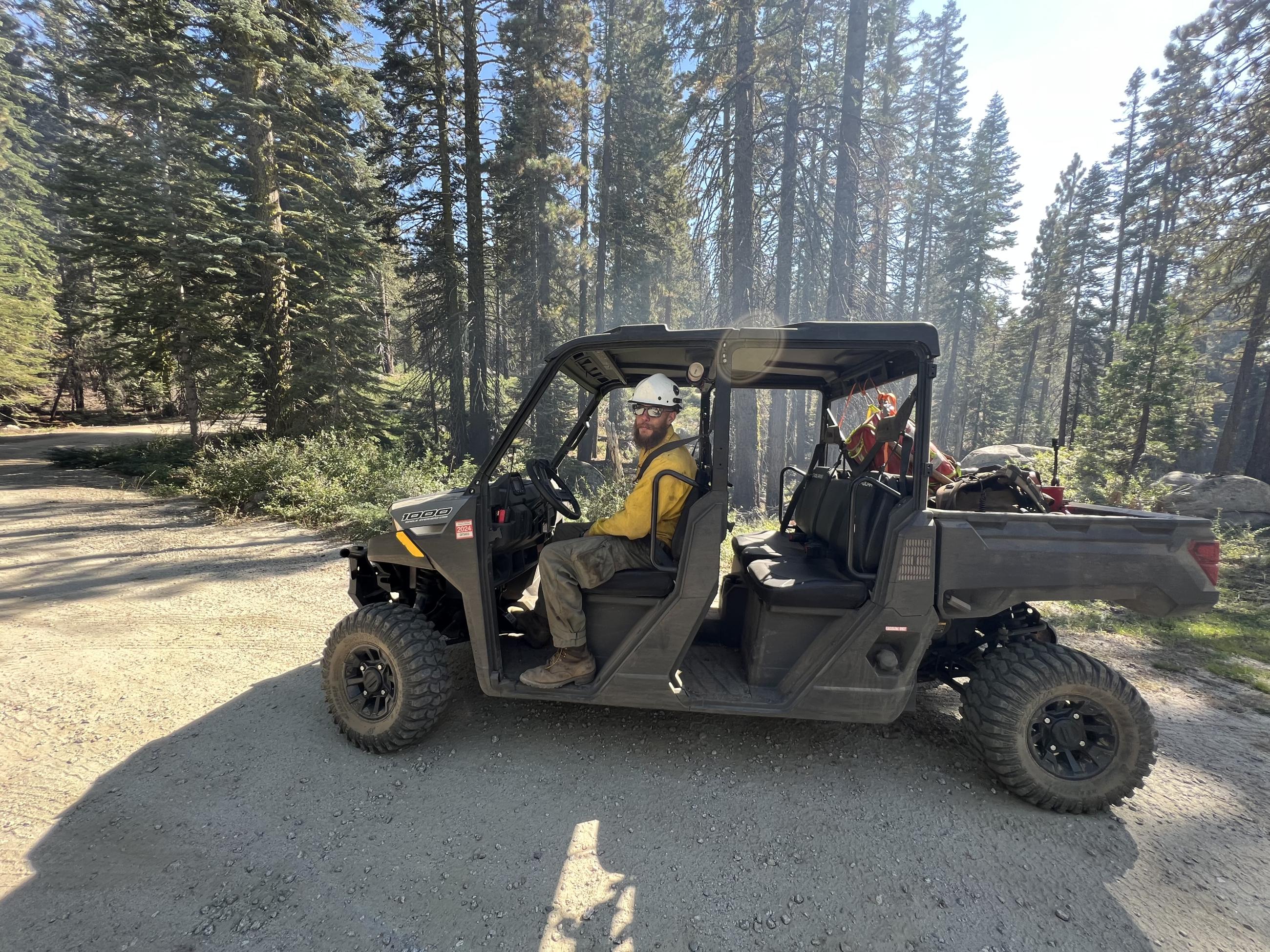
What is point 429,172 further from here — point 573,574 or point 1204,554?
point 1204,554

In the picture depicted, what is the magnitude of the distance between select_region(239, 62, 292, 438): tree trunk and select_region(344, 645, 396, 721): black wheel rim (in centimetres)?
1148

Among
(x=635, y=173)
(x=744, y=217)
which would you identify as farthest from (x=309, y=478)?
(x=635, y=173)

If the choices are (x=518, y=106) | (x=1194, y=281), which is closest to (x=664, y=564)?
(x=518, y=106)

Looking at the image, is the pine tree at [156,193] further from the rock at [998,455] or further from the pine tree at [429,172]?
the rock at [998,455]

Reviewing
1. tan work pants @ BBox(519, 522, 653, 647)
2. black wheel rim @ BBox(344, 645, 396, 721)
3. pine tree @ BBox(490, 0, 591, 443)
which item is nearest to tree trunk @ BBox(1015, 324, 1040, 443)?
pine tree @ BBox(490, 0, 591, 443)

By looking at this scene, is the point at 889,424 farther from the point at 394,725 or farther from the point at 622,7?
A: the point at 622,7

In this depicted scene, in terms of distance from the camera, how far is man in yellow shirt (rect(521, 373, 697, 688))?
300 cm

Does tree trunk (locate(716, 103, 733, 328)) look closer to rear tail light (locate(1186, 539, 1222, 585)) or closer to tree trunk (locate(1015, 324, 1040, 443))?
rear tail light (locate(1186, 539, 1222, 585))

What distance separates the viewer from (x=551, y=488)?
11.3ft

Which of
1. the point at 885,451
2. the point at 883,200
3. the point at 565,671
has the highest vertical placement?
the point at 883,200

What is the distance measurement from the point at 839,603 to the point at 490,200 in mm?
14819

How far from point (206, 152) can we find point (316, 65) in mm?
3045

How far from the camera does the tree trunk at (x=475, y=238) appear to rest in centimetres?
1265

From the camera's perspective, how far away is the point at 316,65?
11.5 meters
